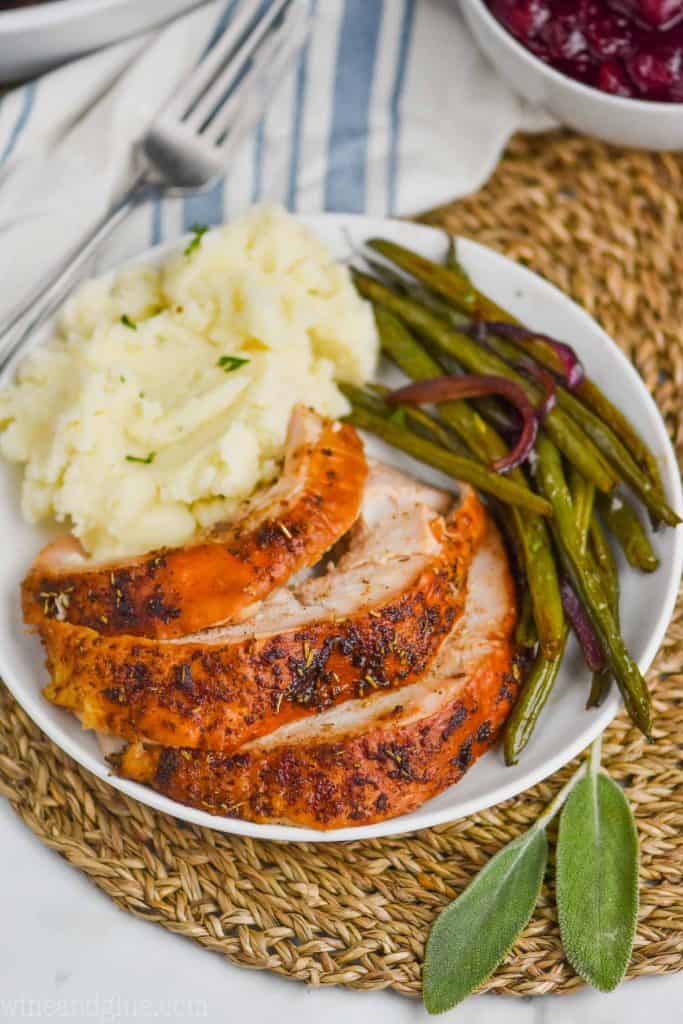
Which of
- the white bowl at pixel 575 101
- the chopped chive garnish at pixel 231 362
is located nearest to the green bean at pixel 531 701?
the chopped chive garnish at pixel 231 362

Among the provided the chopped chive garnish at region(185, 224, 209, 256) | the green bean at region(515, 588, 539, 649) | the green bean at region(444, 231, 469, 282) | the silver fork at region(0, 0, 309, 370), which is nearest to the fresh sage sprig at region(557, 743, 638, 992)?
the green bean at region(515, 588, 539, 649)

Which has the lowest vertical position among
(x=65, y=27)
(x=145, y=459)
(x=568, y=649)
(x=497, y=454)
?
(x=568, y=649)

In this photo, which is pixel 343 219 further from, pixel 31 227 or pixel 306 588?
pixel 306 588

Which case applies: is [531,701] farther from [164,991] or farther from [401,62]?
[401,62]


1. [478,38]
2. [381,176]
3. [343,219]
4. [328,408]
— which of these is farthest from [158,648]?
[478,38]

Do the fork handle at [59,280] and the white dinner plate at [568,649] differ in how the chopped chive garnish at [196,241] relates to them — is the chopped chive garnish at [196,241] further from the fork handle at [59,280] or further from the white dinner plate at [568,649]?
the fork handle at [59,280]

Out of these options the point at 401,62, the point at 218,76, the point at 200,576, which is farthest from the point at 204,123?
the point at 200,576
